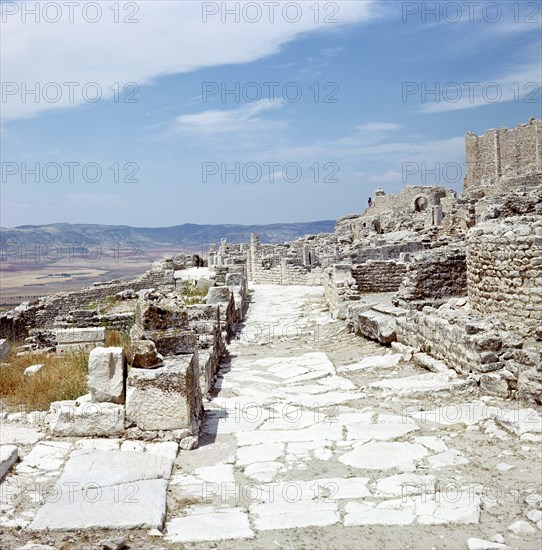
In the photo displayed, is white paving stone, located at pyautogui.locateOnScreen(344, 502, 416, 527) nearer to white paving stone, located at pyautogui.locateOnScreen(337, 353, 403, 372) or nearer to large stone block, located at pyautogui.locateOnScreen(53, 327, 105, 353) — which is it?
white paving stone, located at pyautogui.locateOnScreen(337, 353, 403, 372)

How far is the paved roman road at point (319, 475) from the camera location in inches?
125

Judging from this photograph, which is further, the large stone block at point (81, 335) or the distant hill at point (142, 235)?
the distant hill at point (142, 235)

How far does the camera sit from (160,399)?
15.6 ft

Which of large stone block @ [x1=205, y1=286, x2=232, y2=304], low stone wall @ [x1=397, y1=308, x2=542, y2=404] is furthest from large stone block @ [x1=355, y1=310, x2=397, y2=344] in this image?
large stone block @ [x1=205, y1=286, x2=232, y2=304]

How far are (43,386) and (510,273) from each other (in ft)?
19.4

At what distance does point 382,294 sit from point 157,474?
465 inches

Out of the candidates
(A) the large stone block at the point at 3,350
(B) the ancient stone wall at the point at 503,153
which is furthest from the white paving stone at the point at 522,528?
(B) the ancient stone wall at the point at 503,153

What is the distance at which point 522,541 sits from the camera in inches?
118

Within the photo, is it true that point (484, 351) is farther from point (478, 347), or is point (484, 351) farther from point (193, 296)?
point (193, 296)

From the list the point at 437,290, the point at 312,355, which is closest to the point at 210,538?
the point at 312,355

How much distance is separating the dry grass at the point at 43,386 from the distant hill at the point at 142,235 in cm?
2493

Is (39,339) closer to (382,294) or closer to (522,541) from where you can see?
(382,294)

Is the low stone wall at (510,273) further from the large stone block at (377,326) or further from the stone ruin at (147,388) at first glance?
the stone ruin at (147,388)

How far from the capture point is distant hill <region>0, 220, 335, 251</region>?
49.1 m
